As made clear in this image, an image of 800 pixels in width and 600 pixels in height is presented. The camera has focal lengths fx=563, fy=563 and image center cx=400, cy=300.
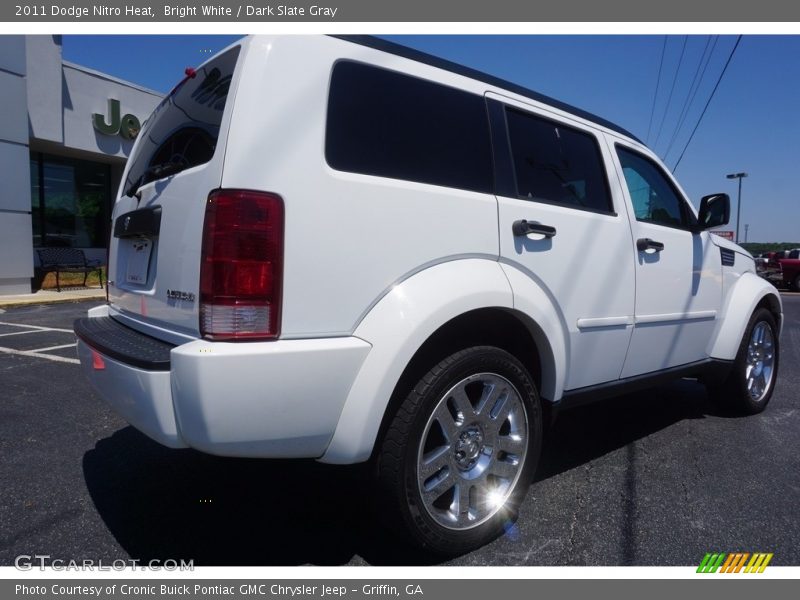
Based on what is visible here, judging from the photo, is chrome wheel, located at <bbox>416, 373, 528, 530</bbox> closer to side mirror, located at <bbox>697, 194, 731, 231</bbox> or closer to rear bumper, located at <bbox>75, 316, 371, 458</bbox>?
rear bumper, located at <bbox>75, 316, 371, 458</bbox>

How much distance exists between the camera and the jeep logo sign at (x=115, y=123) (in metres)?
14.3

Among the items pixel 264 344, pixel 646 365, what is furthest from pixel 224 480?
pixel 646 365

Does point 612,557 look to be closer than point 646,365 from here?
Yes

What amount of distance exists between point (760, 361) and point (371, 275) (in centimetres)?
386

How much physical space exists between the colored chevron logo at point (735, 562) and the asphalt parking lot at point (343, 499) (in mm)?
37

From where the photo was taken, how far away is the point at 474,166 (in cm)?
245

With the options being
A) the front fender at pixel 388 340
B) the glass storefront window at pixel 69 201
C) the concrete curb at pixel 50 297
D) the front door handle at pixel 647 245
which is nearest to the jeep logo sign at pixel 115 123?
the glass storefront window at pixel 69 201

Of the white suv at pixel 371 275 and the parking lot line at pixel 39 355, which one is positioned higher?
the white suv at pixel 371 275

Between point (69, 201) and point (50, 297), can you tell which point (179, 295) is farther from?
point (69, 201)

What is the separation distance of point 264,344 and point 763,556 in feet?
7.36

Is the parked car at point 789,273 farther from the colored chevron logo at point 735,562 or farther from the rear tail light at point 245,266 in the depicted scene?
the rear tail light at point 245,266

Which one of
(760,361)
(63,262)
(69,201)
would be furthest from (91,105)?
(760,361)

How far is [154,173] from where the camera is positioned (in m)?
2.47

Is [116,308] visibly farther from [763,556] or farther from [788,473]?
[788,473]
